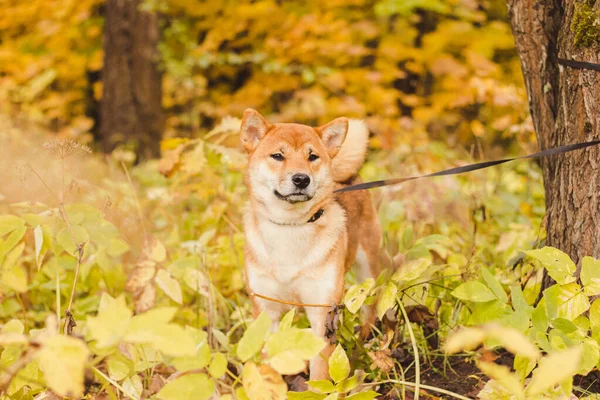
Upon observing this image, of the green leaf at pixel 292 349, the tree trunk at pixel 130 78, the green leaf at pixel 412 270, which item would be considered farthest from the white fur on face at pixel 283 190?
the tree trunk at pixel 130 78

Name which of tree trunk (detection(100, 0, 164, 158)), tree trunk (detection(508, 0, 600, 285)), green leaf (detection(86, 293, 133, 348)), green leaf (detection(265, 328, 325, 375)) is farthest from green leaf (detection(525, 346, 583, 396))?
tree trunk (detection(100, 0, 164, 158))

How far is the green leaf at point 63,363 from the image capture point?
116 centimetres

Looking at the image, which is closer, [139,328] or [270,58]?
[139,328]

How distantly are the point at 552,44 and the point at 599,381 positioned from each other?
128 cm

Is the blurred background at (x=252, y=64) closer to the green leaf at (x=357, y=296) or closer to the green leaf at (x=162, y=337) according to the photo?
the green leaf at (x=357, y=296)


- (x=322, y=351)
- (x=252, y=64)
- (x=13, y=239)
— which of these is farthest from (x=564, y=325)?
(x=252, y=64)

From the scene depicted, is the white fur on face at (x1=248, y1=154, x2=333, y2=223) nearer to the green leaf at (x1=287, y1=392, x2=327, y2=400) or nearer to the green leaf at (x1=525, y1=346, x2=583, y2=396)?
the green leaf at (x1=287, y1=392, x2=327, y2=400)

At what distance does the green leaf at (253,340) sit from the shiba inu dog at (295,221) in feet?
2.85

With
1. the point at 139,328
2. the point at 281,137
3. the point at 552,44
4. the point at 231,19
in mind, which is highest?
the point at 231,19

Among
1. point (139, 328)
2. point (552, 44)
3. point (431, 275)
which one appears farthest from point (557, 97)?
point (139, 328)

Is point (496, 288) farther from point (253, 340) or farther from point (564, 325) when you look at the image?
point (253, 340)

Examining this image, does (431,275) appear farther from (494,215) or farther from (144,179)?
(144,179)

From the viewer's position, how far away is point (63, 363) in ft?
3.86

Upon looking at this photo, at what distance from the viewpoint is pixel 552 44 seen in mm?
2377
